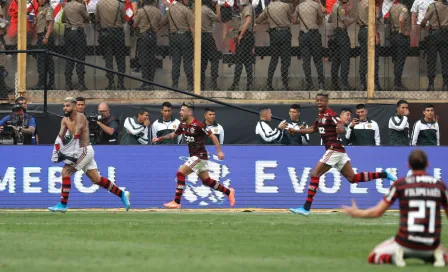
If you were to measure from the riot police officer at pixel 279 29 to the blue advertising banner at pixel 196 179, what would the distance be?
271 cm

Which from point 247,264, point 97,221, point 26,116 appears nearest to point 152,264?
point 247,264

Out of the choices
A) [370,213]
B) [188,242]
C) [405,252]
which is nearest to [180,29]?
[188,242]

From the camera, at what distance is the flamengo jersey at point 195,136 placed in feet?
68.3

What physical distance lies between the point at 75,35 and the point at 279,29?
4.67m

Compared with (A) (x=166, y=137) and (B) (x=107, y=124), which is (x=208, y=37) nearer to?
(B) (x=107, y=124)

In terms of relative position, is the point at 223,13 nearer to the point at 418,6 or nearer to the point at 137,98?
the point at 137,98

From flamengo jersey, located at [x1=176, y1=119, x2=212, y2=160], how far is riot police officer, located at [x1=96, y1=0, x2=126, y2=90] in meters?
4.53


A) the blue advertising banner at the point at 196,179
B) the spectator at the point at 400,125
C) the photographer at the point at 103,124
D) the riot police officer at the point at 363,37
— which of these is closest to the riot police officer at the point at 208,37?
the photographer at the point at 103,124

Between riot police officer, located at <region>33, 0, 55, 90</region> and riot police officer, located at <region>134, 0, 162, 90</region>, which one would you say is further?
riot police officer, located at <region>33, 0, 55, 90</region>

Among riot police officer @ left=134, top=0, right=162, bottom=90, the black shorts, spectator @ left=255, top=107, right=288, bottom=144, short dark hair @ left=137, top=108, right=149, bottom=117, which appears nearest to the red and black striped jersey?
spectator @ left=255, top=107, right=288, bottom=144

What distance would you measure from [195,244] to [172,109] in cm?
1144

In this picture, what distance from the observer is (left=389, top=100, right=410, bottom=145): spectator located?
23.2m

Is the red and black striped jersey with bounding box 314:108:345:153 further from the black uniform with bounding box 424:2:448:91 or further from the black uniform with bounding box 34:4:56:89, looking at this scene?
the black uniform with bounding box 34:4:56:89

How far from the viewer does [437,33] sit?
2433cm
